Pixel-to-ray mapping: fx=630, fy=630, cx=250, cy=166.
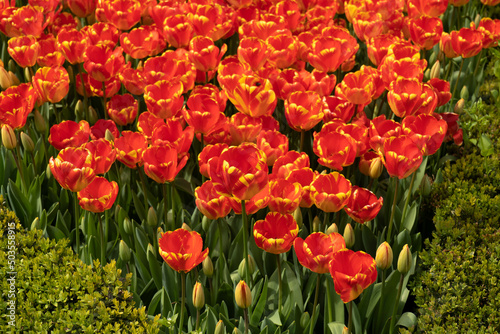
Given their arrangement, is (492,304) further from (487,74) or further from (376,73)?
(487,74)

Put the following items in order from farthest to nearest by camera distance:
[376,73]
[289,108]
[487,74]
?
1. [487,74]
2. [376,73]
3. [289,108]

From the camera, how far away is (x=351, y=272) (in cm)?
243

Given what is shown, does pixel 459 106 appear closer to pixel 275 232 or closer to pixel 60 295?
pixel 275 232

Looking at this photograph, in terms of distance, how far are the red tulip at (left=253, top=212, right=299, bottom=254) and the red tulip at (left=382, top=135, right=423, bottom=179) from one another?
54 centimetres

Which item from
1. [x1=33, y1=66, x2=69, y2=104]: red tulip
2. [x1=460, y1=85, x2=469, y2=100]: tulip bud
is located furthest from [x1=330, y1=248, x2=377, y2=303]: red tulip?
[x1=460, y1=85, x2=469, y2=100]: tulip bud

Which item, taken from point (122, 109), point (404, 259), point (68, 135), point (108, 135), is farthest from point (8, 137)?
point (404, 259)

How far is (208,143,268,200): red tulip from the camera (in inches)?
93.0

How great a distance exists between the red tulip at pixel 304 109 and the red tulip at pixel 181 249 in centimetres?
92

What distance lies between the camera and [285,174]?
2.91 metres

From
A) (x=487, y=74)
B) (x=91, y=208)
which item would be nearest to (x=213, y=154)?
(x=91, y=208)

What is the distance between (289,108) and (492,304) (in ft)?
4.42

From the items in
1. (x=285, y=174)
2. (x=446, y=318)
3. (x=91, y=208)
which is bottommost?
(x=446, y=318)

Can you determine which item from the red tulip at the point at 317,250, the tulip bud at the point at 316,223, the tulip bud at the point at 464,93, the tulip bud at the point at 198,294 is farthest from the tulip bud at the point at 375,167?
the tulip bud at the point at 464,93

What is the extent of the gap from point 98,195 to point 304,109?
3.63 ft
